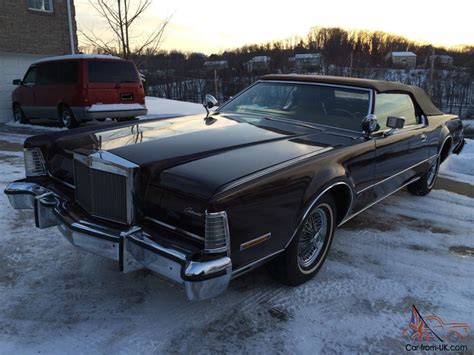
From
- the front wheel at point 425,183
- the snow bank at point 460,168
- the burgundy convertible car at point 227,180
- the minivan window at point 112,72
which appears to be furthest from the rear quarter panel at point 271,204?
the minivan window at point 112,72

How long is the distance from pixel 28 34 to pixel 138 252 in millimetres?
14742

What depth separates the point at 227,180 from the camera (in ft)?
7.95

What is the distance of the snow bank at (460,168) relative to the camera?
6.92 meters

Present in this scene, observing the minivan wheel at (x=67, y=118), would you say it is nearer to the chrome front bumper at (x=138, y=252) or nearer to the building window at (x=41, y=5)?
the building window at (x=41, y=5)

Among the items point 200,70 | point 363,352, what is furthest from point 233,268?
point 200,70

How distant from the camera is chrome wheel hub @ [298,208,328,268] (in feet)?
10.3

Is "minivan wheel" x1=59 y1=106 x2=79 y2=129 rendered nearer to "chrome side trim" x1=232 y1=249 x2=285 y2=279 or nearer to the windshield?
the windshield

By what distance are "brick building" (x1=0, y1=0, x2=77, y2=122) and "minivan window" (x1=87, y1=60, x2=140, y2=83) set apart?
6.00 metres

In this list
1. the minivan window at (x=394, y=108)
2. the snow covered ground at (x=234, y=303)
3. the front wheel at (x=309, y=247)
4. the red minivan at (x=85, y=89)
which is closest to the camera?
the snow covered ground at (x=234, y=303)

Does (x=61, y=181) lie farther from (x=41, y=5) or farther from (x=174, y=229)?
(x=41, y=5)

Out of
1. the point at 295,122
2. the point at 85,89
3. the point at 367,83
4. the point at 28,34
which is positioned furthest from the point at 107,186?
the point at 28,34

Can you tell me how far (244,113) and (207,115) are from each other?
40 centimetres

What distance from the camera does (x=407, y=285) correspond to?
3277 millimetres

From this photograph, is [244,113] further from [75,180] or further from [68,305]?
[68,305]
